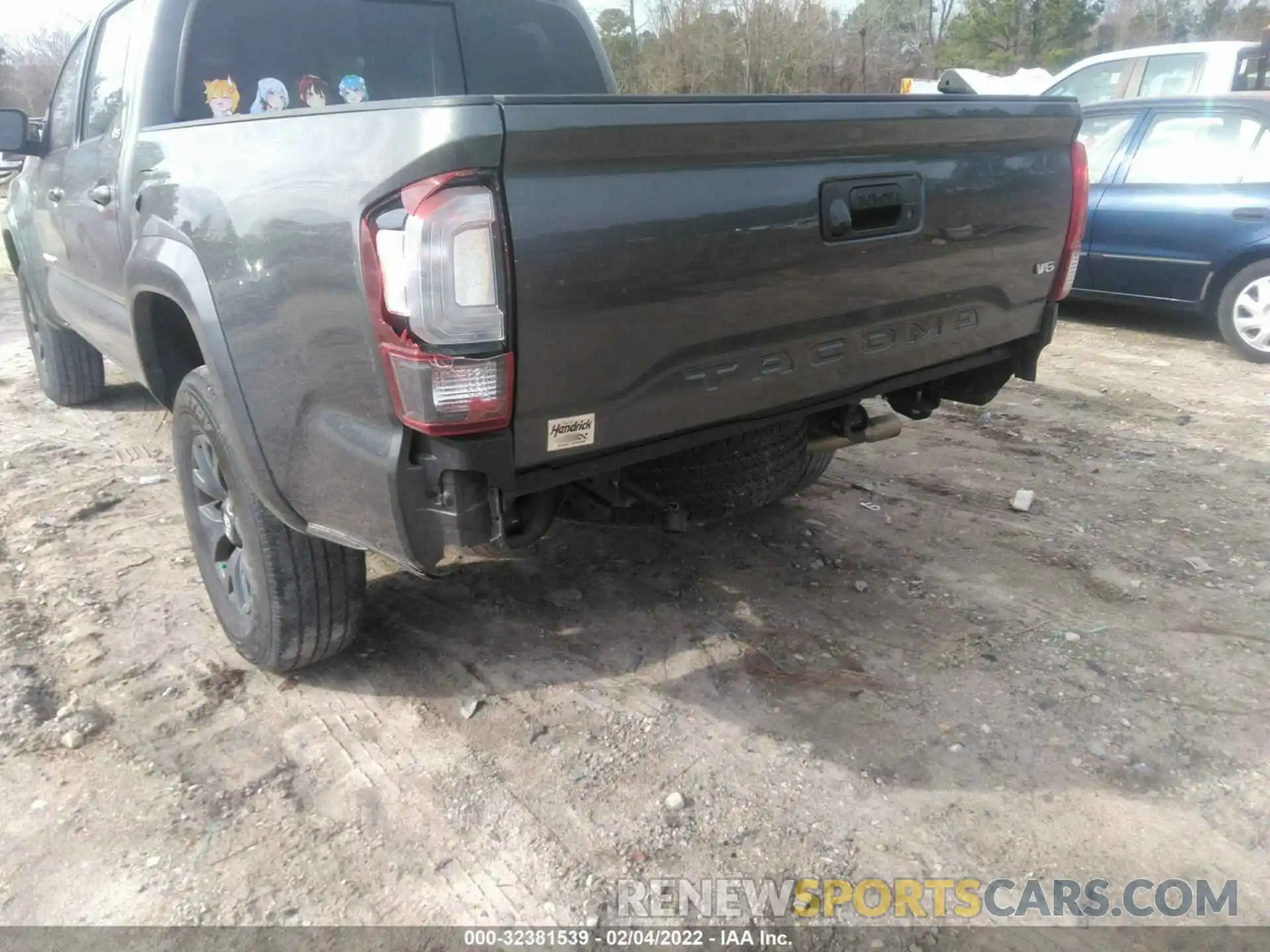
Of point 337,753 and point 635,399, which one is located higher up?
point 635,399

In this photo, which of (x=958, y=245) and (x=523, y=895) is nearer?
(x=523, y=895)

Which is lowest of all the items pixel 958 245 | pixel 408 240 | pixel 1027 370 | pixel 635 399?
pixel 1027 370

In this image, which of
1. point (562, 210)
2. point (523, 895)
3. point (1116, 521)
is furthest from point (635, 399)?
point (1116, 521)

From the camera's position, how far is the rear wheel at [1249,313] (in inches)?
247

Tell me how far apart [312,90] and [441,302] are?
2105 millimetres

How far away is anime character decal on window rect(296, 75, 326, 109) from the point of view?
11.6ft

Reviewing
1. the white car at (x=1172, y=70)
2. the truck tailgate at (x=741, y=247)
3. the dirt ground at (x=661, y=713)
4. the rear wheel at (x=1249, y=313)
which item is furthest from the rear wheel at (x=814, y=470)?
the white car at (x=1172, y=70)

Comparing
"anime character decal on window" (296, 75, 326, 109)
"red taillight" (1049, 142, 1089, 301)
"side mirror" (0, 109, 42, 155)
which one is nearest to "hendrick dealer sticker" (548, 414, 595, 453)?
"red taillight" (1049, 142, 1089, 301)

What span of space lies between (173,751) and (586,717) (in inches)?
44.9

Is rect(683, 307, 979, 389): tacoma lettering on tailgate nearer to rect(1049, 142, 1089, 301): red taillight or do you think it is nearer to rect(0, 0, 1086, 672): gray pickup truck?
rect(0, 0, 1086, 672): gray pickup truck

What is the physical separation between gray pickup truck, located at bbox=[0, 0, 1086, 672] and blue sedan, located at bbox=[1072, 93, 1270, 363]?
4.05 meters

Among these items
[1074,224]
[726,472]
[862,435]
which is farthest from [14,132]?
[1074,224]

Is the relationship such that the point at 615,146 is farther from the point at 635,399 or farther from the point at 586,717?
the point at 586,717

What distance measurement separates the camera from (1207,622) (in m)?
3.27
